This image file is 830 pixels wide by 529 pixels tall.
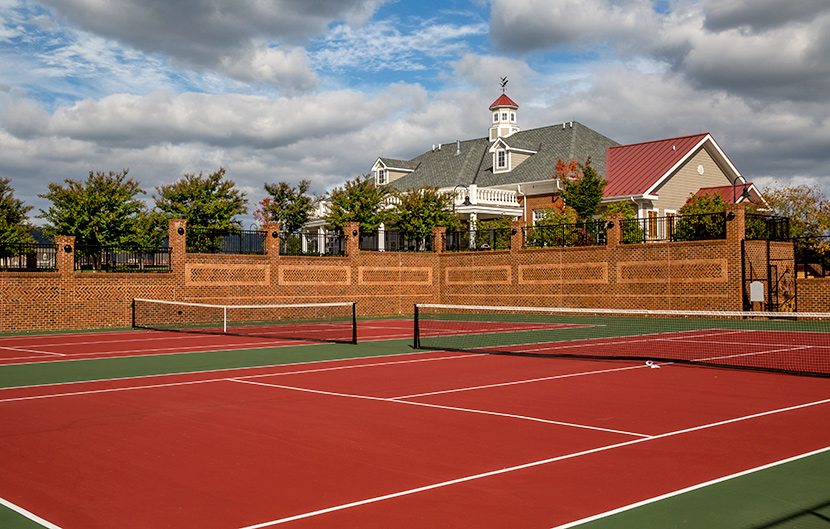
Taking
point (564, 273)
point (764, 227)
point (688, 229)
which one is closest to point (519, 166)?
point (564, 273)

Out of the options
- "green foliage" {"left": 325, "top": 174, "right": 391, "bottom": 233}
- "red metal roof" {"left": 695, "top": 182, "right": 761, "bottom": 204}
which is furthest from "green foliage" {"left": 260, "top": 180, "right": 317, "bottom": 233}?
"red metal roof" {"left": 695, "top": 182, "right": 761, "bottom": 204}

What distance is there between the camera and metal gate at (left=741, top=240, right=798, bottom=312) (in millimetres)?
28359

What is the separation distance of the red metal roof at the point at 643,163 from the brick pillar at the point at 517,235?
35.0 ft

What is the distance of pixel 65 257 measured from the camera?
26625 millimetres

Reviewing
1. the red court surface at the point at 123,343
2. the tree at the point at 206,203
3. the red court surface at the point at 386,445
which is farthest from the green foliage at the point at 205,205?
the red court surface at the point at 386,445

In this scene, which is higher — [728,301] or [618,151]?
[618,151]

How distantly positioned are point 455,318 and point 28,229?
23.5 m

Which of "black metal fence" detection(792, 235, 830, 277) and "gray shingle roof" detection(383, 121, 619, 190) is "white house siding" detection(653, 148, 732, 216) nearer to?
"gray shingle roof" detection(383, 121, 619, 190)

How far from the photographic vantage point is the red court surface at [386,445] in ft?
18.4

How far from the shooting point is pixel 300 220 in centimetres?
4984

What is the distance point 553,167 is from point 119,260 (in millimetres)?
28417

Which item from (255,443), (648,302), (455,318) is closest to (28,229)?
(455,318)

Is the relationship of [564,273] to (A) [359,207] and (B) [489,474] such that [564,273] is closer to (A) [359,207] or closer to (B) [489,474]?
(A) [359,207]

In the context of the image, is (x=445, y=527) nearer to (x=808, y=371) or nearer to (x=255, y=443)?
(x=255, y=443)
